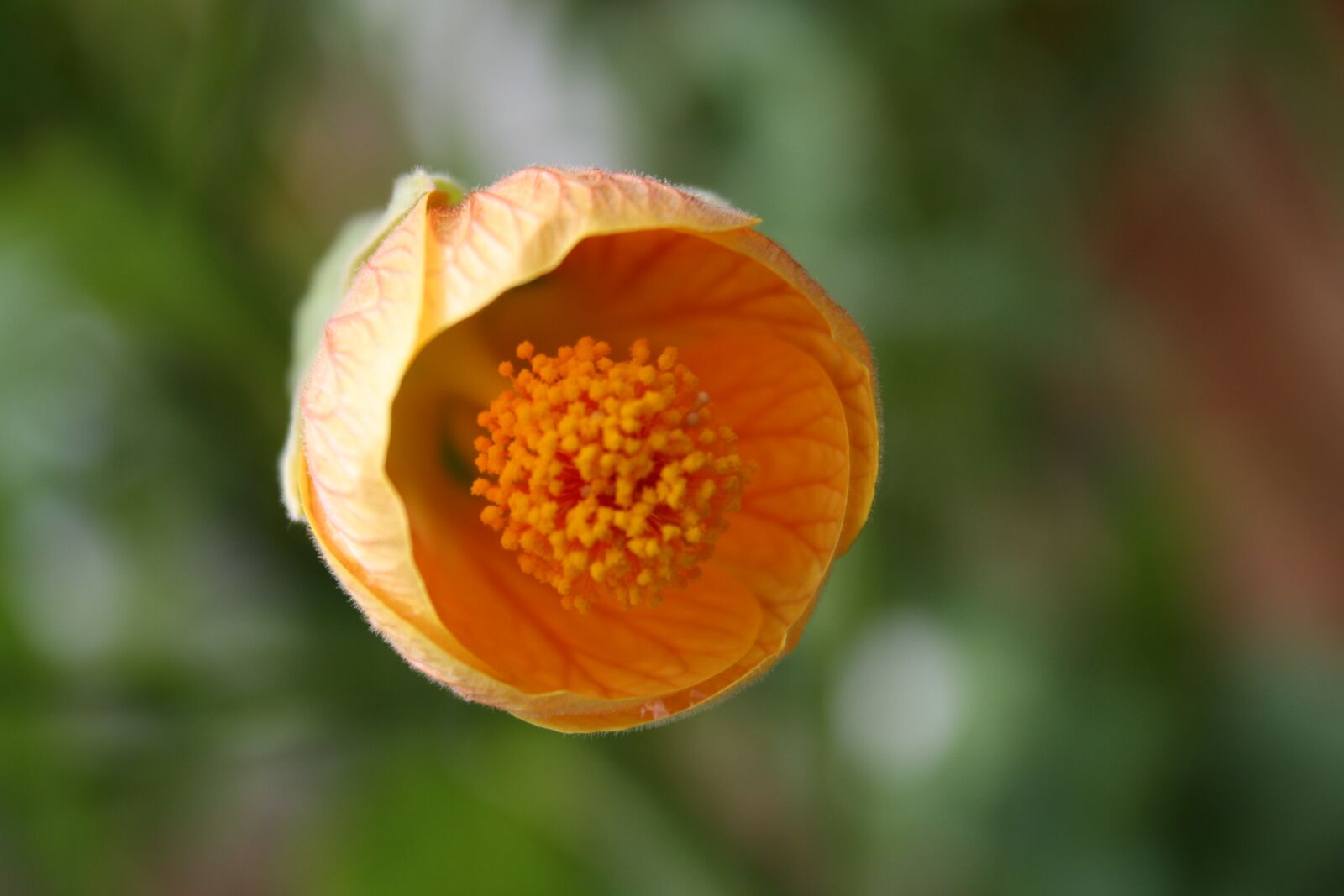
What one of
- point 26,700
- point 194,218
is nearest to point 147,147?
point 194,218

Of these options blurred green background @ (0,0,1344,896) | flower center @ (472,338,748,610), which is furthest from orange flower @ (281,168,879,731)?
blurred green background @ (0,0,1344,896)

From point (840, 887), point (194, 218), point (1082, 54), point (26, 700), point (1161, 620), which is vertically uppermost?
point (1082, 54)

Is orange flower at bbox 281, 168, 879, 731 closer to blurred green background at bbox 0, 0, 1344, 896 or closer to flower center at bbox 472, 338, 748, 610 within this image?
flower center at bbox 472, 338, 748, 610

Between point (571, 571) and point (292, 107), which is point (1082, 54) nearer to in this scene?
point (292, 107)

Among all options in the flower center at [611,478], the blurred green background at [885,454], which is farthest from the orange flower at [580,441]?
the blurred green background at [885,454]

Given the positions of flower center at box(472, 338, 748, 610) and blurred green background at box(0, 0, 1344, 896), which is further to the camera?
blurred green background at box(0, 0, 1344, 896)

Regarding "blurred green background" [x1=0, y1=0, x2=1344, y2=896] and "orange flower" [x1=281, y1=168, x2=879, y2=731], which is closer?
"orange flower" [x1=281, y1=168, x2=879, y2=731]

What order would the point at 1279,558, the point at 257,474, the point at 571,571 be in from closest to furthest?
the point at 571,571 → the point at 257,474 → the point at 1279,558
